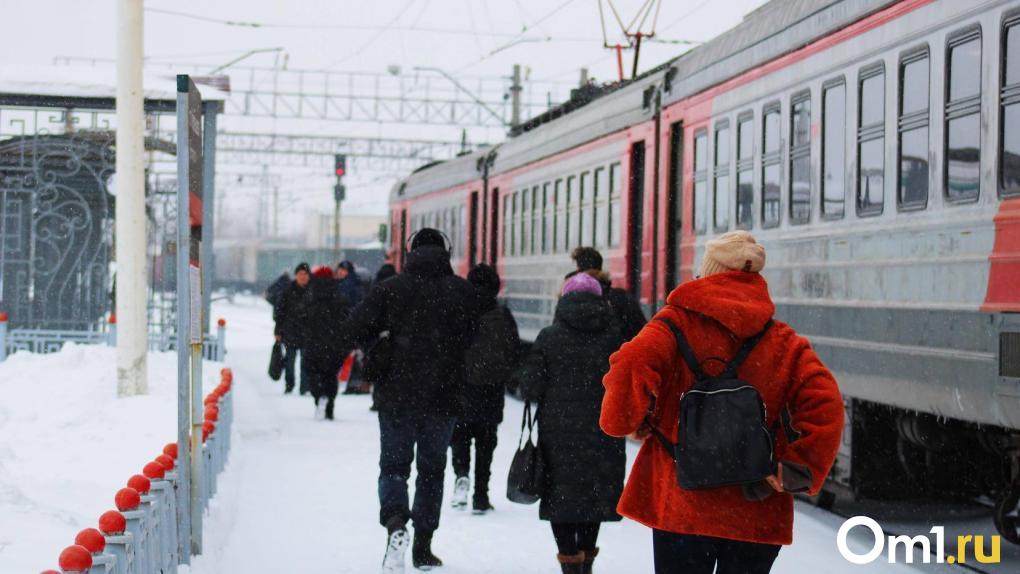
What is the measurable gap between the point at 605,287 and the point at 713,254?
3.74 m

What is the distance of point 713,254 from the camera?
15.0ft

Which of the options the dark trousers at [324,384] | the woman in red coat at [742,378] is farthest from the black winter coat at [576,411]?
the dark trousers at [324,384]

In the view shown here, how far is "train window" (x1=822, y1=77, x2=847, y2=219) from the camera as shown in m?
9.33

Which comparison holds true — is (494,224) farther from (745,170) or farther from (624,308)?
(624,308)

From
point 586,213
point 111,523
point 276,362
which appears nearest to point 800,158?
point 586,213

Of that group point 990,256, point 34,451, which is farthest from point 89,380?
point 990,256

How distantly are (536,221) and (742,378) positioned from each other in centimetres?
1390

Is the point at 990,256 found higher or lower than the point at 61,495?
higher

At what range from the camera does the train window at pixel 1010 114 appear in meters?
7.14

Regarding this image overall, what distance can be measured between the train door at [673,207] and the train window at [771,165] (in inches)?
92.1

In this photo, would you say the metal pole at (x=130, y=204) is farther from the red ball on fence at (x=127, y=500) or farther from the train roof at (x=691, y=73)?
the red ball on fence at (x=127, y=500)

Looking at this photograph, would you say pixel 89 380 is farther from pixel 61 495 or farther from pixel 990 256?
pixel 990 256

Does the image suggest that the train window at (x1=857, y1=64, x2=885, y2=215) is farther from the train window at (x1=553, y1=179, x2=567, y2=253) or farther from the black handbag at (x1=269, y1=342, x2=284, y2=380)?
the black handbag at (x1=269, y1=342, x2=284, y2=380)

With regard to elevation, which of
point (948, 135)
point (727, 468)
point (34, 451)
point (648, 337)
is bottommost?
point (34, 451)
